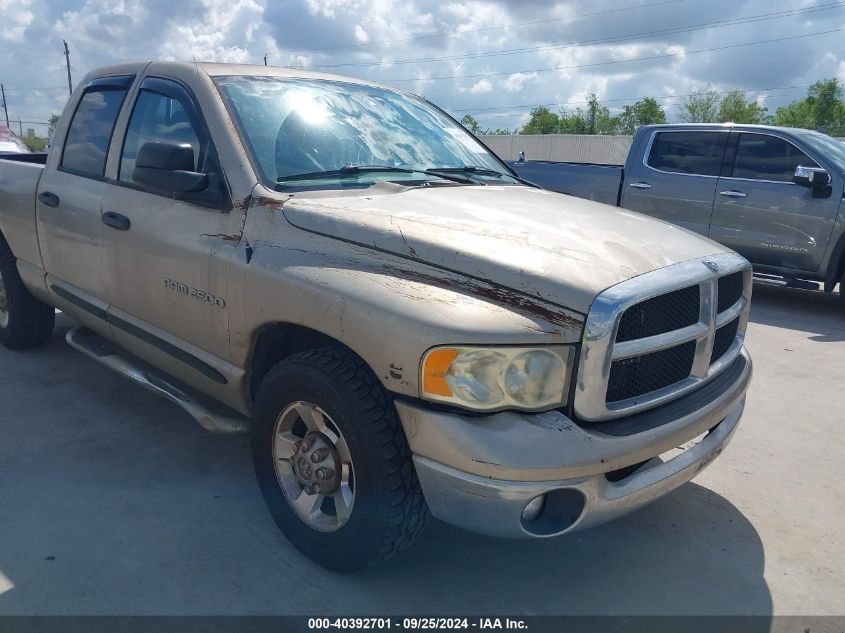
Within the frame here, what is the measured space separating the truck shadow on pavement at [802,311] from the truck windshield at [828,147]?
4.73 feet

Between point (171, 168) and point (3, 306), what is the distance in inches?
120

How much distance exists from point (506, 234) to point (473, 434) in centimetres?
78

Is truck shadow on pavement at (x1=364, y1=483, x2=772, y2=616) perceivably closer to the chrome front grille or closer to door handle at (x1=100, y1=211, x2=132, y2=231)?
the chrome front grille

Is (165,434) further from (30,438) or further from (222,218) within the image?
(222,218)

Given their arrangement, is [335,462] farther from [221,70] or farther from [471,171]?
[221,70]

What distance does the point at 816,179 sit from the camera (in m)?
7.12

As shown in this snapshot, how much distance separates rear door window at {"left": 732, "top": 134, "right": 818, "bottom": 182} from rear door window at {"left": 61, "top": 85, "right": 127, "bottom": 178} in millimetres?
6465

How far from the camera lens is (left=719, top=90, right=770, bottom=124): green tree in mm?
63294

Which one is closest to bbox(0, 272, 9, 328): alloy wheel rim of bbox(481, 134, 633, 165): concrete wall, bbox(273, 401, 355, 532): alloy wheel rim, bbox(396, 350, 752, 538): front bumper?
bbox(273, 401, 355, 532): alloy wheel rim

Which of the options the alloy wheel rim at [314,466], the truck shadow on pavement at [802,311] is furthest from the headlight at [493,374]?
the truck shadow on pavement at [802,311]

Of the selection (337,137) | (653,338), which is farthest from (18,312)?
(653,338)

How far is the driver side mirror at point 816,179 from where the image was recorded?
23.3 ft

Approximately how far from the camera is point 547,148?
47.1 meters

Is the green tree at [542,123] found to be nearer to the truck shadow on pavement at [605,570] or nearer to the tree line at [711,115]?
the tree line at [711,115]
